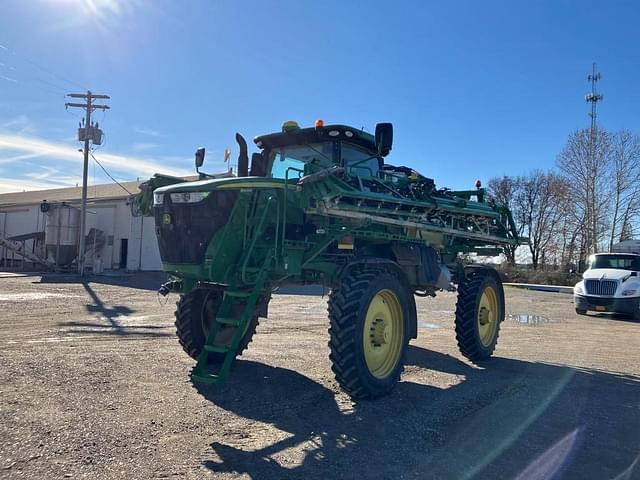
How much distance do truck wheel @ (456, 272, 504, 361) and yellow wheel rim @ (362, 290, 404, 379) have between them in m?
2.19

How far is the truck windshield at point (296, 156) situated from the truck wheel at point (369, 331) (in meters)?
1.64

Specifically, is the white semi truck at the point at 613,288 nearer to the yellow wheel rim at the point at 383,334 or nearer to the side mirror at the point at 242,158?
the yellow wheel rim at the point at 383,334

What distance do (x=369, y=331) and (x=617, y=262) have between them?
14.6 meters

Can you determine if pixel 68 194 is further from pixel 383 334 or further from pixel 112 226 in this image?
pixel 383 334

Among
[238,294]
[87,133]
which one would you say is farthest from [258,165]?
[87,133]

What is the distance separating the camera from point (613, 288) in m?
16.5

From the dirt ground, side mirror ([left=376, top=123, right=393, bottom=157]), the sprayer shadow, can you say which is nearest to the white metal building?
the dirt ground

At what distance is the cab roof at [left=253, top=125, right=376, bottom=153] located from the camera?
6.84 m

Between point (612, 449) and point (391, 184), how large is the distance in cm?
362

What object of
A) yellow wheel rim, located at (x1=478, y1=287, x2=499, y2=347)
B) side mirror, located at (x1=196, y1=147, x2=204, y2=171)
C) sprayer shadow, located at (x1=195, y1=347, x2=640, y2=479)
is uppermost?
side mirror, located at (x1=196, y1=147, x2=204, y2=171)

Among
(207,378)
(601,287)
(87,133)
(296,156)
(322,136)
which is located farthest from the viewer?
(87,133)

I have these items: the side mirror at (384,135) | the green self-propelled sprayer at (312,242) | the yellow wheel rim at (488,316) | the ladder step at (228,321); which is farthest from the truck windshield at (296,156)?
the yellow wheel rim at (488,316)

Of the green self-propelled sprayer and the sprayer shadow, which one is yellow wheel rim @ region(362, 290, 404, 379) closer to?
the green self-propelled sprayer

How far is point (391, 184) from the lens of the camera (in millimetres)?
6785
